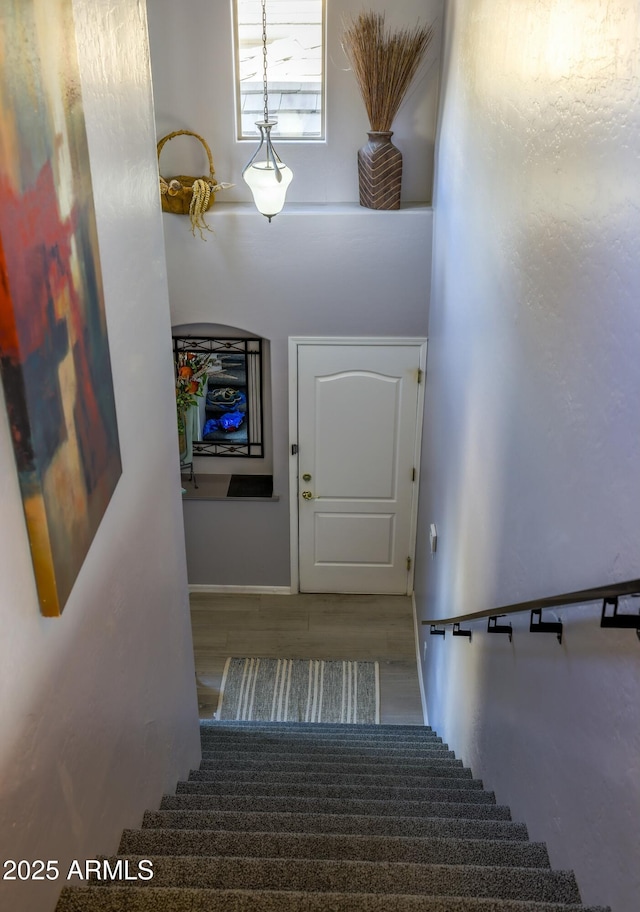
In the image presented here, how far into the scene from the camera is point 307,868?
192cm

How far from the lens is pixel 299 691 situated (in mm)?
5117

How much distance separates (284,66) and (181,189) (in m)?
0.96

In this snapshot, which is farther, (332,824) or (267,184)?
(267,184)

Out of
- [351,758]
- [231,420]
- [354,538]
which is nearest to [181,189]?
[231,420]

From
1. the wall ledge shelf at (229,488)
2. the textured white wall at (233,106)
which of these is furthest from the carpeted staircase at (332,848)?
the textured white wall at (233,106)

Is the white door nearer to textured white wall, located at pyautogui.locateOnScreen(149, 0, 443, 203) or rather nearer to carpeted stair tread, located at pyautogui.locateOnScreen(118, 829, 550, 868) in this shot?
textured white wall, located at pyautogui.locateOnScreen(149, 0, 443, 203)

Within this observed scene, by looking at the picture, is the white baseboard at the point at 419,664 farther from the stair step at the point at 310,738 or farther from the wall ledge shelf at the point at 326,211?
the wall ledge shelf at the point at 326,211

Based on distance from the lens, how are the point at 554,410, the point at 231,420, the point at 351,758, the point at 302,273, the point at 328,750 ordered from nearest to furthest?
the point at 554,410 < the point at 351,758 < the point at 328,750 < the point at 302,273 < the point at 231,420

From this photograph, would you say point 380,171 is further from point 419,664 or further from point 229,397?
point 419,664

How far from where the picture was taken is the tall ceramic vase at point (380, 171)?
15.5 ft

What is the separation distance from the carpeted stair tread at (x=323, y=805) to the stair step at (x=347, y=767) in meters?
0.44

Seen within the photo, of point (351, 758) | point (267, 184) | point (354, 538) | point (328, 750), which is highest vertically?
point (267, 184)

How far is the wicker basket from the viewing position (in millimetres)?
4750

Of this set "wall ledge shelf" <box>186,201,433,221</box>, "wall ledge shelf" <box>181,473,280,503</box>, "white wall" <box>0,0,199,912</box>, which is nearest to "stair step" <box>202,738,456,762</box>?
"white wall" <box>0,0,199,912</box>
